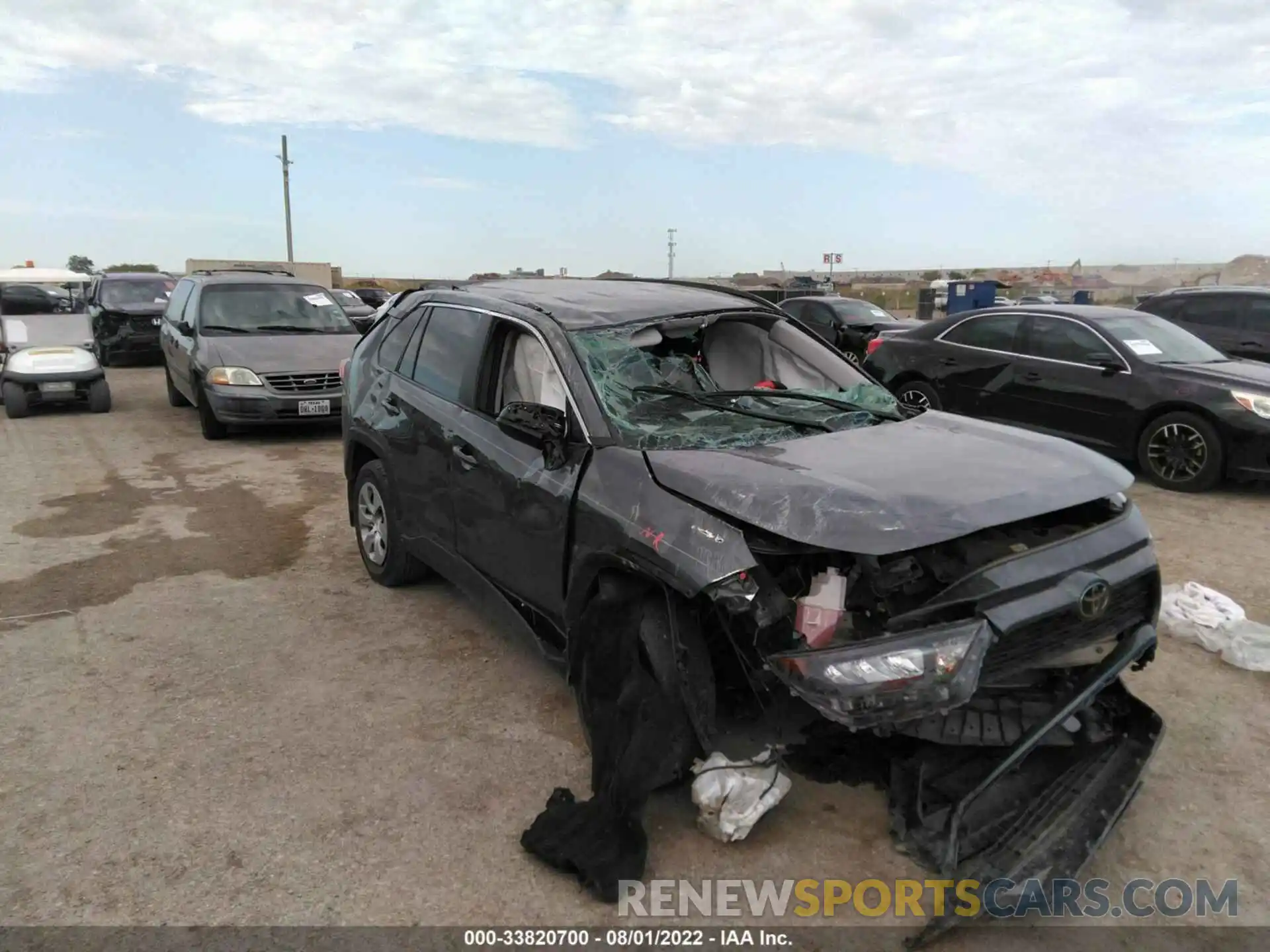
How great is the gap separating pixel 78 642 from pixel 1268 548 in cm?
728

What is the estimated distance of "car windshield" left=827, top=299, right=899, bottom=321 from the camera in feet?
51.8

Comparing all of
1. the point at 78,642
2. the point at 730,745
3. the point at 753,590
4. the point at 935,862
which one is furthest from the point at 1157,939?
the point at 78,642

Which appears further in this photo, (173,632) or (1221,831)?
(173,632)

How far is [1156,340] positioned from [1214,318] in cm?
348

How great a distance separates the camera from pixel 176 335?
11070 mm

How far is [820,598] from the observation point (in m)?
2.78

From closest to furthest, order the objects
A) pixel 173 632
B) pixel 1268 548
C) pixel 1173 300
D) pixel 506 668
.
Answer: pixel 506 668 → pixel 173 632 → pixel 1268 548 → pixel 1173 300

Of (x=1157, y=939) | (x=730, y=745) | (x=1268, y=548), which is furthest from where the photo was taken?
(x=1268, y=548)

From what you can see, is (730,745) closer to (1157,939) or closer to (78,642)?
(1157,939)

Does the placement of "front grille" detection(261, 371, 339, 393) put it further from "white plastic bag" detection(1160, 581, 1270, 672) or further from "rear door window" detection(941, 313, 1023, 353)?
"white plastic bag" detection(1160, 581, 1270, 672)

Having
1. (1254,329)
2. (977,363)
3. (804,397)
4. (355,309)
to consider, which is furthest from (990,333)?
(355,309)

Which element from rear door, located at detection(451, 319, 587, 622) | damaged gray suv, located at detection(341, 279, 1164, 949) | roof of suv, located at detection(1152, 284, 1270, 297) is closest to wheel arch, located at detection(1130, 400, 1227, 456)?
roof of suv, located at detection(1152, 284, 1270, 297)

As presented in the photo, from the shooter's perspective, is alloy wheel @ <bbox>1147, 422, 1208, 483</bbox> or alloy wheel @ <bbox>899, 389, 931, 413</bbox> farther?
alloy wheel @ <bbox>899, 389, 931, 413</bbox>

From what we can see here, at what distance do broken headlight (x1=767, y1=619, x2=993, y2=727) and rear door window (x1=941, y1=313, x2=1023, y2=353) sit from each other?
686cm
